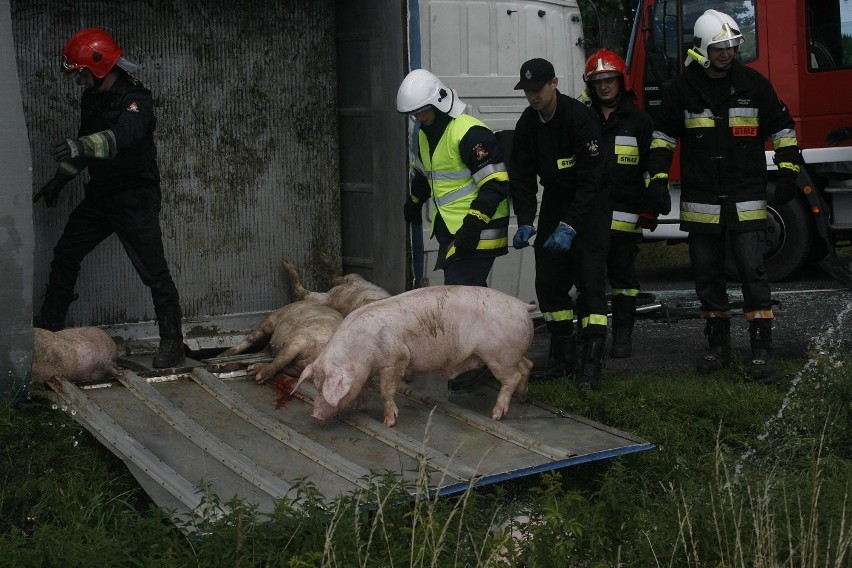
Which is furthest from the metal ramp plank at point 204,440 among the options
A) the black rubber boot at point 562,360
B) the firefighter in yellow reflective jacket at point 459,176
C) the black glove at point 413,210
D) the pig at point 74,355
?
the black rubber boot at point 562,360

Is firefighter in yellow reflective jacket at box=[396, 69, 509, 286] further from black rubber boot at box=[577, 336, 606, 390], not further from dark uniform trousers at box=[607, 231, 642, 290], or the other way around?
dark uniform trousers at box=[607, 231, 642, 290]

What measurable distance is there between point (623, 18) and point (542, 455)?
8.73m

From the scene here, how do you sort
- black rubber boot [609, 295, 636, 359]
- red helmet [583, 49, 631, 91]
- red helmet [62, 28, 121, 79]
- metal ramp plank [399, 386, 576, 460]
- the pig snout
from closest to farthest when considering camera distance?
1. metal ramp plank [399, 386, 576, 460]
2. the pig snout
3. red helmet [62, 28, 121, 79]
4. red helmet [583, 49, 631, 91]
5. black rubber boot [609, 295, 636, 359]

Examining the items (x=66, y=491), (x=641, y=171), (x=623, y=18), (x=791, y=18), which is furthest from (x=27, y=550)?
(x=623, y=18)

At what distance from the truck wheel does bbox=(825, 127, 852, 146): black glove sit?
0.65 metres

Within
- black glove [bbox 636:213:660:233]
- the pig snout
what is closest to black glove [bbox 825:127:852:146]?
black glove [bbox 636:213:660:233]

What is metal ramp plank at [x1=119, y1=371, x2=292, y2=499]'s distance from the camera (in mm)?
5508

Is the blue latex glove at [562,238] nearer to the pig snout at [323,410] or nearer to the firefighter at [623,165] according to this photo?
the firefighter at [623,165]

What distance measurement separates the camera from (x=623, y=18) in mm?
13617

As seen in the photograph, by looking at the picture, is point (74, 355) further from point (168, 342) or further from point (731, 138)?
point (731, 138)

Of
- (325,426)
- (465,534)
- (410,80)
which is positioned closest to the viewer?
(465,534)

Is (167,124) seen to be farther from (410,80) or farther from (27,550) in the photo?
(27,550)

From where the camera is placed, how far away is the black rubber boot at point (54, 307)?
780 cm

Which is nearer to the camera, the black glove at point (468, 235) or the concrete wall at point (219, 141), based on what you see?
the black glove at point (468, 235)
